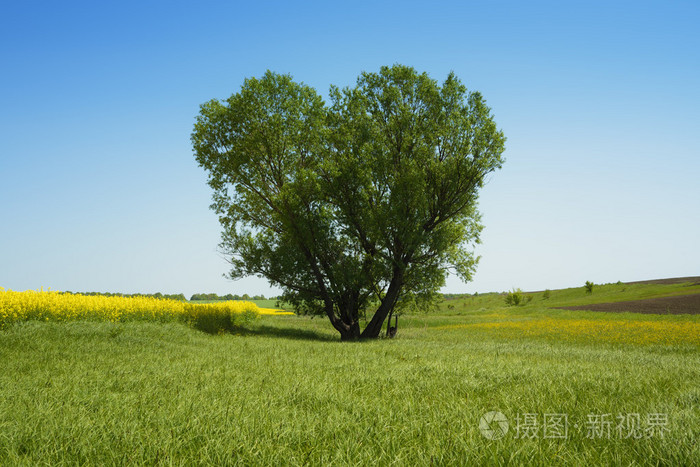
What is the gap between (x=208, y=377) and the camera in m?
6.20

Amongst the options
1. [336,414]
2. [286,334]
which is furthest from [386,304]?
[336,414]

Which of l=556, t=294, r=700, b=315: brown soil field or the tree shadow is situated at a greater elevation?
the tree shadow

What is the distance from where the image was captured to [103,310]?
16.8 meters

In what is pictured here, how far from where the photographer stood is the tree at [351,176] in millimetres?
18625

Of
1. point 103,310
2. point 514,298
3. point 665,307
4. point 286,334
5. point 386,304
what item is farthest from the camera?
point 514,298

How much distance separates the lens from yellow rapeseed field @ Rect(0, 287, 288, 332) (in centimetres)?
1368

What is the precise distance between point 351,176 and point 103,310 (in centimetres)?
1334

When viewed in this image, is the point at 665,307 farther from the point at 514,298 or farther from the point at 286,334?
the point at 286,334

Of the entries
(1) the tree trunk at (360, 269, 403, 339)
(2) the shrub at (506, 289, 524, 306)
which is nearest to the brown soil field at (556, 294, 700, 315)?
(2) the shrub at (506, 289, 524, 306)

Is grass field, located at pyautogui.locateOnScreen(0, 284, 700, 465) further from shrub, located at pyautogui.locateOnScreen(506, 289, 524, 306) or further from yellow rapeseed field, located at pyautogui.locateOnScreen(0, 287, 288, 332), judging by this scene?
shrub, located at pyautogui.locateOnScreen(506, 289, 524, 306)

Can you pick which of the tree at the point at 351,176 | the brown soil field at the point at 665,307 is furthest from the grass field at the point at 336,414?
the brown soil field at the point at 665,307

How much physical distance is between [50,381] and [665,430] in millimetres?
8440

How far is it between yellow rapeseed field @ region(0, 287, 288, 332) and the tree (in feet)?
10.8

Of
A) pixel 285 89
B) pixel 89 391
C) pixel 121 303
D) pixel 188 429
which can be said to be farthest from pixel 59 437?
pixel 285 89
